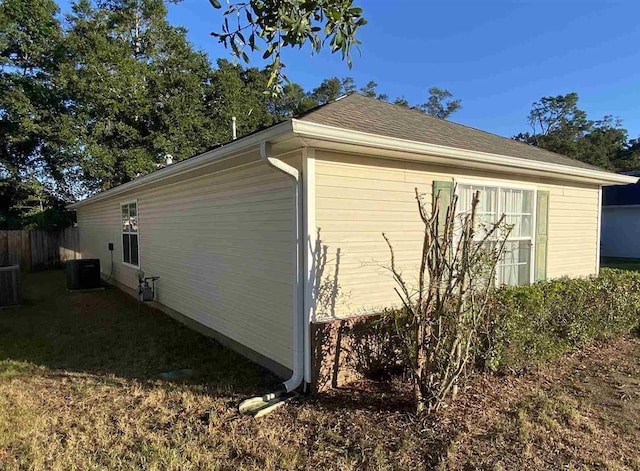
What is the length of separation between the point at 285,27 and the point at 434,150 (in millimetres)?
2459

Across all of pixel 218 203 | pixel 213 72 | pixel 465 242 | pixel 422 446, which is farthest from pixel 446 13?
pixel 213 72

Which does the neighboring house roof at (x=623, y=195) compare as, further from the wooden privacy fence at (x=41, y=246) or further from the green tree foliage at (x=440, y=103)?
the wooden privacy fence at (x=41, y=246)

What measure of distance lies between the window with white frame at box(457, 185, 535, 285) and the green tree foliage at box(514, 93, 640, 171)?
2860 cm

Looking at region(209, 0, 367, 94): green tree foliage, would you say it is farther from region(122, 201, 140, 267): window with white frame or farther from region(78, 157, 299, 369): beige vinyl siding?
region(122, 201, 140, 267): window with white frame

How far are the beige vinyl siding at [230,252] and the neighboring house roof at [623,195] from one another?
18479 mm

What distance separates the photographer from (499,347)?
4109mm

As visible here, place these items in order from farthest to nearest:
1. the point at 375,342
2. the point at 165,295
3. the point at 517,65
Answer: the point at 517,65 → the point at 165,295 → the point at 375,342

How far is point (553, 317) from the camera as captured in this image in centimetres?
480

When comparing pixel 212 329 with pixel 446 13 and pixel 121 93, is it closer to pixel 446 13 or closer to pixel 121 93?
pixel 446 13

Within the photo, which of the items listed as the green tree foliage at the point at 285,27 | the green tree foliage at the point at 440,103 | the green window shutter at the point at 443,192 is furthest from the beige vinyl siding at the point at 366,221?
the green tree foliage at the point at 440,103

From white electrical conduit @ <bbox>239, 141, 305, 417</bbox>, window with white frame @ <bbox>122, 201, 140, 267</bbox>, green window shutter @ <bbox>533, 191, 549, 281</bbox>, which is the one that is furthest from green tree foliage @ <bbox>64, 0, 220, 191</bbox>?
green window shutter @ <bbox>533, 191, 549, 281</bbox>

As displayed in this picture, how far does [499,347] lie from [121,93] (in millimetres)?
20140

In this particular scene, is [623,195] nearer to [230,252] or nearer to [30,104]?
[230,252]

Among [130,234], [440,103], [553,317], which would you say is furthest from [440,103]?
[553,317]
